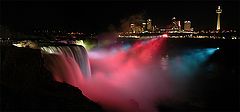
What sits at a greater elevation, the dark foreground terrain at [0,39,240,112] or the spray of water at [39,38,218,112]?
the dark foreground terrain at [0,39,240,112]

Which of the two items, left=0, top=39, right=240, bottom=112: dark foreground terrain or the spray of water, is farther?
the spray of water

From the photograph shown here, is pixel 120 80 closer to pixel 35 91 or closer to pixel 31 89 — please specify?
pixel 31 89

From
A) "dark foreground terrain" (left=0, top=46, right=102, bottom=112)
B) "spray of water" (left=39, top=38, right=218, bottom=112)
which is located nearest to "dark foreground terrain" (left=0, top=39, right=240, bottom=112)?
"dark foreground terrain" (left=0, top=46, right=102, bottom=112)

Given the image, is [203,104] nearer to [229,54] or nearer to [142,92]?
[142,92]

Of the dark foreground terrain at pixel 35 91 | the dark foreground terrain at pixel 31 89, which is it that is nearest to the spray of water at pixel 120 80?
the dark foreground terrain at pixel 35 91

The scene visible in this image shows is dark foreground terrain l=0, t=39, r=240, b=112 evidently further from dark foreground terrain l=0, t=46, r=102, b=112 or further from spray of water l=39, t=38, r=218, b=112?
spray of water l=39, t=38, r=218, b=112

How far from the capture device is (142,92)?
795 inches

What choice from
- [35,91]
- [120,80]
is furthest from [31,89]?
[120,80]

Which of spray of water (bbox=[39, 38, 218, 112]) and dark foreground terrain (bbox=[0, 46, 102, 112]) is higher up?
dark foreground terrain (bbox=[0, 46, 102, 112])

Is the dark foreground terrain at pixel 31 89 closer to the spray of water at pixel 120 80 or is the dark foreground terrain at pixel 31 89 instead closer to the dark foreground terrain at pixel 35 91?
the dark foreground terrain at pixel 35 91

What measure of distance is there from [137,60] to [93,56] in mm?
9886

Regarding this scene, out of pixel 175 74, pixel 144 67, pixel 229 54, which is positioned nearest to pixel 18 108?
pixel 175 74

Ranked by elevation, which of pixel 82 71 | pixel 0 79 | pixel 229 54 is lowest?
pixel 229 54

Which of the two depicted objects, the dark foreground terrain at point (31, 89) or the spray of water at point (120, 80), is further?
the spray of water at point (120, 80)
